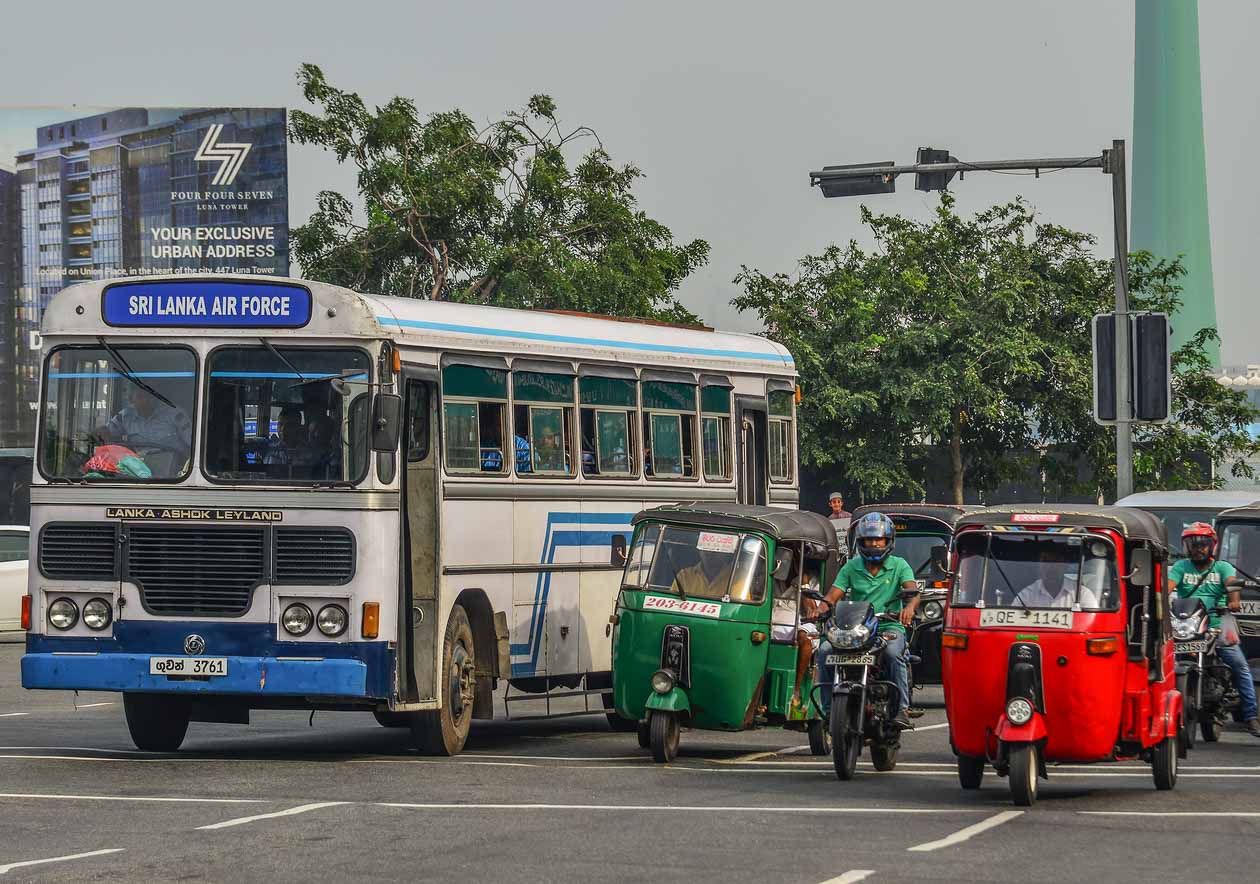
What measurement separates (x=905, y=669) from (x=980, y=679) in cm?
179

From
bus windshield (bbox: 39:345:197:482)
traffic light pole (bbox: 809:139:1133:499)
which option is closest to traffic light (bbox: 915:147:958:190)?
traffic light pole (bbox: 809:139:1133:499)

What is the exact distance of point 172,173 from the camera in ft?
172

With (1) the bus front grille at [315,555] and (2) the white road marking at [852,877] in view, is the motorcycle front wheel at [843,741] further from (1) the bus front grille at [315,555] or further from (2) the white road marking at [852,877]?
(2) the white road marking at [852,877]

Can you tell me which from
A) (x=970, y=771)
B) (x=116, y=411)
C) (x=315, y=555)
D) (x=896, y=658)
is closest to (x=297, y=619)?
(x=315, y=555)

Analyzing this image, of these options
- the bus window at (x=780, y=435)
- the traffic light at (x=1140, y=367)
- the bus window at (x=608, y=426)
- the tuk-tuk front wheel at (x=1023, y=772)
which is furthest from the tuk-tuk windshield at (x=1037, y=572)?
the traffic light at (x=1140, y=367)

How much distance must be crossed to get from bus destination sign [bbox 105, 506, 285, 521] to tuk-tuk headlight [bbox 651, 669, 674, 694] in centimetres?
284

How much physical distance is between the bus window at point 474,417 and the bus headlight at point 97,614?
2682 mm

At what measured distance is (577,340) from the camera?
1891cm

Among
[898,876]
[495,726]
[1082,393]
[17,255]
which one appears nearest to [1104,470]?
[1082,393]

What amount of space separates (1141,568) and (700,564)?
12.6 feet

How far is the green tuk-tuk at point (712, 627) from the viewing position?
1633 centimetres

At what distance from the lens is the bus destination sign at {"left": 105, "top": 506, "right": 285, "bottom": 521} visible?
15586 mm

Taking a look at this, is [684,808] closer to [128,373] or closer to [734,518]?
[734,518]

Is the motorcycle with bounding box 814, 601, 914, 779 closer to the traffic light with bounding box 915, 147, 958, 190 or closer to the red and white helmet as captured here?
the red and white helmet
